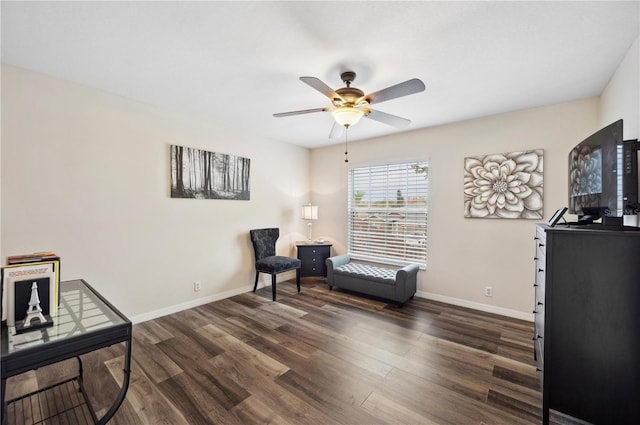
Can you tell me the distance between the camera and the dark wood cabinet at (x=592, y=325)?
1.50m

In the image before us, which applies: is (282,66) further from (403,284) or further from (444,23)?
(403,284)

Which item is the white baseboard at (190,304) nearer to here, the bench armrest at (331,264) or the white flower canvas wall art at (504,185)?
the bench armrest at (331,264)

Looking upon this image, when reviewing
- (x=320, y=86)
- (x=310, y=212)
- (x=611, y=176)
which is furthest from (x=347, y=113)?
(x=310, y=212)

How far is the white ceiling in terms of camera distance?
1699 millimetres

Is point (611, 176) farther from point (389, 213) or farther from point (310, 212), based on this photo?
point (310, 212)

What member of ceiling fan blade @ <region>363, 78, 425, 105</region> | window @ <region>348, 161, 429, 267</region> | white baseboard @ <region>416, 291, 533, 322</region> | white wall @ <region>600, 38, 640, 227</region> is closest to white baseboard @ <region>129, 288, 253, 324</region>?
window @ <region>348, 161, 429, 267</region>

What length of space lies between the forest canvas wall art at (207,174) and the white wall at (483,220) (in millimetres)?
2270

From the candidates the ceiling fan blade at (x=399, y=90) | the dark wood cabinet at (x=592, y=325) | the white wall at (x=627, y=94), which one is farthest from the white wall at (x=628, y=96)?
the ceiling fan blade at (x=399, y=90)

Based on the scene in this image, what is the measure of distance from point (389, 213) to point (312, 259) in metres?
1.62

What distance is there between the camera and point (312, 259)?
195 inches

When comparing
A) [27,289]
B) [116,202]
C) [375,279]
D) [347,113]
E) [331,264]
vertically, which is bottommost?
[375,279]

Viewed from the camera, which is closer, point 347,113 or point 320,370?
point 320,370

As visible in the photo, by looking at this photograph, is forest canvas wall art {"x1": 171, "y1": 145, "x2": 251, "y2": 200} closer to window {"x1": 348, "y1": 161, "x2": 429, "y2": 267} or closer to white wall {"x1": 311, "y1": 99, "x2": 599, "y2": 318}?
window {"x1": 348, "y1": 161, "x2": 429, "y2": 267}

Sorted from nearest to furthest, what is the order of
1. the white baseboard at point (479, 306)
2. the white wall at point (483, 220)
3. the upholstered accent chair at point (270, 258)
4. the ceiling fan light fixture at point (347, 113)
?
the ceiling fan light fixture at point (347, 113), the white wall at point (483, 220), the white baseboard at point (479, 306), the upholstered accent chair at point (270, 258)
